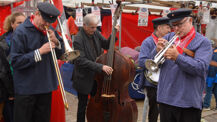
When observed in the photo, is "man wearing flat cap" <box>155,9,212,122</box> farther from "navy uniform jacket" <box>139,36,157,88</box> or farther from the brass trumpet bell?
"navy uniform jacket" <box>139,36,157,88</box>

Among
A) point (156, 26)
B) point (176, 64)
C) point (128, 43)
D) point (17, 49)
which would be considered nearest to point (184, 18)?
point (176, 64)

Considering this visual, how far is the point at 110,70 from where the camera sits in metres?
3.20

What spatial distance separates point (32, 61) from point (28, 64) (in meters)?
0.06

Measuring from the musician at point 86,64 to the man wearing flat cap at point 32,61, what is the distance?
0.63 metres

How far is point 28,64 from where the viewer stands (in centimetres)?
251

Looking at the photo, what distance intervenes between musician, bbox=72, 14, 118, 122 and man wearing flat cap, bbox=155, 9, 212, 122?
108cm

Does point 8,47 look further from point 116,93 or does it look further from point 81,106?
point 116,93

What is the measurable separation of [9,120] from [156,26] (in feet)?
9.38

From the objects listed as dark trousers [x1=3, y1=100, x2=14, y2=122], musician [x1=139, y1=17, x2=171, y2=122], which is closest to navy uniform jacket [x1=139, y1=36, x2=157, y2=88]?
musician [x1=139, y1=17, x2=171, y2=122]

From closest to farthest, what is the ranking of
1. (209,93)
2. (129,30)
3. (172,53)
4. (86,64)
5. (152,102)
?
(172,53) < (86,64) < (152,102) < (209,93) < (129,30)

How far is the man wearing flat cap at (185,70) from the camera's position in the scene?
7.17 feet

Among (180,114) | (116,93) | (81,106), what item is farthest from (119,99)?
(180,114)

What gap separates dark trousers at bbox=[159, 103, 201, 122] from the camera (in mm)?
2365

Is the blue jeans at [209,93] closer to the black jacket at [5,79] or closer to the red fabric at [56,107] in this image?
the red fabric at [56,107]
